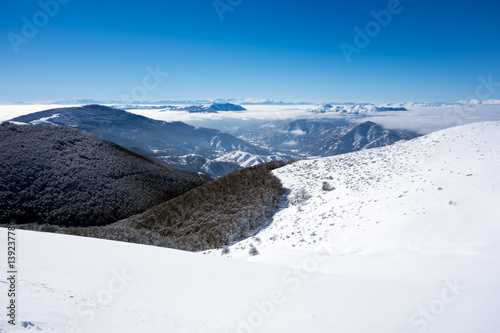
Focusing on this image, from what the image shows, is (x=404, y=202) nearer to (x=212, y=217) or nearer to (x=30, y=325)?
(x=212, y=217)

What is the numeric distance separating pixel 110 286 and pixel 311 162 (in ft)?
78.5

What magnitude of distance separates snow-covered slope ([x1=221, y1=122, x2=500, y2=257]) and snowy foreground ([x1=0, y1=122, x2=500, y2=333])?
91 mm

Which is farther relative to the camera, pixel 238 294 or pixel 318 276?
pixel 318 276

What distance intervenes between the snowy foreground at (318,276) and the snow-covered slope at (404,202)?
3.6 inches

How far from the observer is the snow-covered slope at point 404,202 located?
1034 cm

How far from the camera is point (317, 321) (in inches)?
190

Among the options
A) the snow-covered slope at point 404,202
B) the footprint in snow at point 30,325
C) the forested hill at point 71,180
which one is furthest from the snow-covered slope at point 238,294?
the forested hill at point 71,180

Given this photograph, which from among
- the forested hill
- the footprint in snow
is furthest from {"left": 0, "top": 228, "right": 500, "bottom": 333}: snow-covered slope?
the forested hill

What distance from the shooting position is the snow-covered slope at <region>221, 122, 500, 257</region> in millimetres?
10344

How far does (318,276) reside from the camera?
764 centimetres

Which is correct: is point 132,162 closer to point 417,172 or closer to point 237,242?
point 237,242

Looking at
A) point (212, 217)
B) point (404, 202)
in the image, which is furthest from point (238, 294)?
point (212, 217)

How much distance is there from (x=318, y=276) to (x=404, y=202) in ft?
29.5

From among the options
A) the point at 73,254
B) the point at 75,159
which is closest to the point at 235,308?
the point at 73,254
